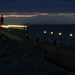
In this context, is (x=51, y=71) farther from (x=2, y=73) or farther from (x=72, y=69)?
(x=2, y=73)

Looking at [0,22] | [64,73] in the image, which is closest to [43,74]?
[64,73]

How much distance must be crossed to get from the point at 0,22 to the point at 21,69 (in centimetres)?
7725

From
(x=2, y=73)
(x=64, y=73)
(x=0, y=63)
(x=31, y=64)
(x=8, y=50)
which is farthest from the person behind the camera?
(x=8, y=50)

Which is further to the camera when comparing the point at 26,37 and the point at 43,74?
the point at 26,37

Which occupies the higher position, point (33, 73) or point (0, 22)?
point (0, 22)

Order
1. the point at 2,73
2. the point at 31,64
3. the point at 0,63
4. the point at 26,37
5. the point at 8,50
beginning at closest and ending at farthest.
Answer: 1. the point at 2,73
2. the point at 31,64
3. the point at 0,63
4. the point at 8,50
5. the point at 26,37

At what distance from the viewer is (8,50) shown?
80.3ft

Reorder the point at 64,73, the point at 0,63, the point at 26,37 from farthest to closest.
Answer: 1. the point at 26,37
2. the point at 0,63
3. the point at 64,73

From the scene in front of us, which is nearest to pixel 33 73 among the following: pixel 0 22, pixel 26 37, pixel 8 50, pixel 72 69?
pixel 72 69

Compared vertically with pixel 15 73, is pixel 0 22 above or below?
above

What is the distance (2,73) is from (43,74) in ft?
10.2

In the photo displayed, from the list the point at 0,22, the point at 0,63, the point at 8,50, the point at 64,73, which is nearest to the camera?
the point at 64,73

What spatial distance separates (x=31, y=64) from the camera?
15.5 meters

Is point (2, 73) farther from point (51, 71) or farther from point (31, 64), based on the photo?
point (51, 71)
